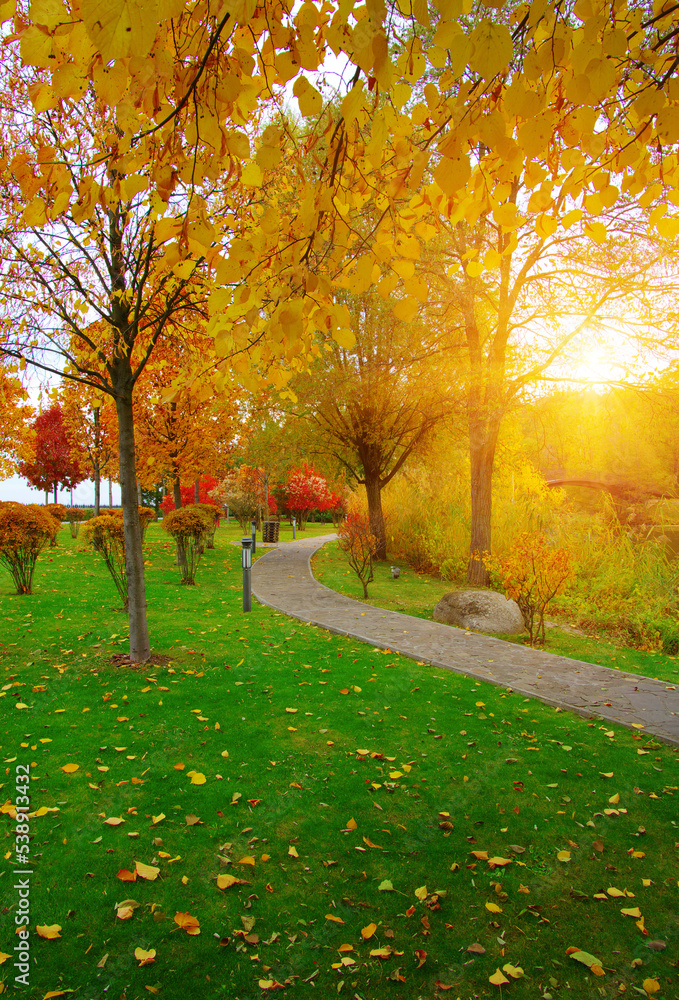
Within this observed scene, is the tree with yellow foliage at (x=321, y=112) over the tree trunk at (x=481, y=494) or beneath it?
over

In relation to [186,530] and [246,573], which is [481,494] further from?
[186,530]

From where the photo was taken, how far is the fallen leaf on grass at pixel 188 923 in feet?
7.50

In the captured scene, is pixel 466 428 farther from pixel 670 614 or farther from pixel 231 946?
pixel 231 946


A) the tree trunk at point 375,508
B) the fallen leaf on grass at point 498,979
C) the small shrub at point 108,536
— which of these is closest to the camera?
the fallen leaf on grass at point 498,979

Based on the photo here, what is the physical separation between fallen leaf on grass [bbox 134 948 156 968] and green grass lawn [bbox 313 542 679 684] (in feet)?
17.7

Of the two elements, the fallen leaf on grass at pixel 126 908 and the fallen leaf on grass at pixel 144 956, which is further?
the fallen leaf on grass at pixel 126 908

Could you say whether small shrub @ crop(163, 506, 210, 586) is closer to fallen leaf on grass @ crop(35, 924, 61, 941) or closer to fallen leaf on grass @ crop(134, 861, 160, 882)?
fallen leaf on grass @ crop(134, 861, 160, 882)

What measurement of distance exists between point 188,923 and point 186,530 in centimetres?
935

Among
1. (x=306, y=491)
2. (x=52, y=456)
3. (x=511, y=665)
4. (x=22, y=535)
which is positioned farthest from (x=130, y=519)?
(x=52, y=456)

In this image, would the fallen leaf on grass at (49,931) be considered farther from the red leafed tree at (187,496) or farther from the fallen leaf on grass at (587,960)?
the red leafed tree at (187,496)

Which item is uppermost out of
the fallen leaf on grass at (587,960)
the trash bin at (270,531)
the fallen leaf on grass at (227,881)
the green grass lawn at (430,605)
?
the trash bin at (270,531)

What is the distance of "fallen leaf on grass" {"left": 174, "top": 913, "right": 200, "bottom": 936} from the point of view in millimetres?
2287

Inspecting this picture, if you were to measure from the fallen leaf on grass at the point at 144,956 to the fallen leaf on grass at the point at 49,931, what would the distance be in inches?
14.1

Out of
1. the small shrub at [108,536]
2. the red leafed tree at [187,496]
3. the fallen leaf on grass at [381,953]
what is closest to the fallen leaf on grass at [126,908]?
the fallen leaf on grass at [381,953]
